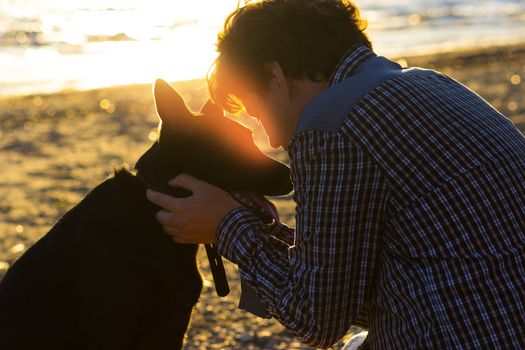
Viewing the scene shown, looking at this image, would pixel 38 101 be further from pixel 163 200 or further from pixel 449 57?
pixel 163 200

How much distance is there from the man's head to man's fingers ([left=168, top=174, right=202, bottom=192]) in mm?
368

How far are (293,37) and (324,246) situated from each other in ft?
2.40

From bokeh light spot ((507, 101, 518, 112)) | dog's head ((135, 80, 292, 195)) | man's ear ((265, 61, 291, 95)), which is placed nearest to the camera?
man's ear ((265, 61, 291, 95))

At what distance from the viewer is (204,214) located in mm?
3119

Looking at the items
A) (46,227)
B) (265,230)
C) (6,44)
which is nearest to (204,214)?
(265,230)

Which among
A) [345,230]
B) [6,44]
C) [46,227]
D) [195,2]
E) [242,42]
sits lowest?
[195,2]

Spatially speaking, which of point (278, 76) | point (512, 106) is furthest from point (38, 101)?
point (278, 76)

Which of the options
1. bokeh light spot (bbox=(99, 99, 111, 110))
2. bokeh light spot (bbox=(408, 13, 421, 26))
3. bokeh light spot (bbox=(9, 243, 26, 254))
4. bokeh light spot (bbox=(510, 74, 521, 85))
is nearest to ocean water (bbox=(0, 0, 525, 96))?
bokeh light spot (bbox=(408, 13, 421, 26))

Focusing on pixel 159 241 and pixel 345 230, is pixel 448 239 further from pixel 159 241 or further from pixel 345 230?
pixel 159 241

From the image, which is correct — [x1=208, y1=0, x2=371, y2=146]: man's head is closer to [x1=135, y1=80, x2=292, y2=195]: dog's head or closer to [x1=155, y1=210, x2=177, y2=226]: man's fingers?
[x1=135, y1=80, x2=292, y2=195]: dog's head

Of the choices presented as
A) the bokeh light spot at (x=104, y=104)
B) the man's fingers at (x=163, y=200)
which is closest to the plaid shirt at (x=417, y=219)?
the man's fingers at (x=163, y=200)

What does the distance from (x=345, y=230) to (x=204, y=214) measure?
2.02ft

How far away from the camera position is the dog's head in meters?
3.51

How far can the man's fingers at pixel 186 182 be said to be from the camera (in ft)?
10.9
